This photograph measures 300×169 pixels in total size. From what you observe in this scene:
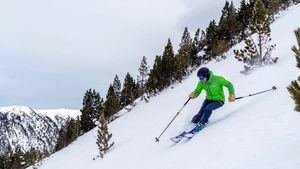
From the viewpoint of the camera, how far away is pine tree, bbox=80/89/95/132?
256 feet

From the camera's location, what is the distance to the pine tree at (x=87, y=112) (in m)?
78.1

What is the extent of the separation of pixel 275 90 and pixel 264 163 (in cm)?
529

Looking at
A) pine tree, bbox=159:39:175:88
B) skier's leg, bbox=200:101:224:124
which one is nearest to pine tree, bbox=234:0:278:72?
skier's leg, bbox=200:101:224:124

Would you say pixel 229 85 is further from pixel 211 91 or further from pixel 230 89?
pixel 211 91

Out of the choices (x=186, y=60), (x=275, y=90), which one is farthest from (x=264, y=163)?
(x=186, y=60)

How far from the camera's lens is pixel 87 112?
261ft

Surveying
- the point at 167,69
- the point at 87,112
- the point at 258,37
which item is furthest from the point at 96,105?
the point at 258,37

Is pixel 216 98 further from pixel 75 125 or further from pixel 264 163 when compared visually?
pixel 75 125

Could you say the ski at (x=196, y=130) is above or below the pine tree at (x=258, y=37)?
below

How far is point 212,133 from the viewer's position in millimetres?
11078

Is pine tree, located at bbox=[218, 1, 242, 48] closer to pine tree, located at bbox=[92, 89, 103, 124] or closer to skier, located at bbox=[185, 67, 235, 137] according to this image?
pine tree, located at bbox=[92, 89, 103, 124]

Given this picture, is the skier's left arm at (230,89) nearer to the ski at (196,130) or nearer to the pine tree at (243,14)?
the ski at (196,130)

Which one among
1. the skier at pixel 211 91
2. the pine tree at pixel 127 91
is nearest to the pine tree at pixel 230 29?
the pine tree at pixel 127 91

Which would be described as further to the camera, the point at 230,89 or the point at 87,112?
the point at 87,112
